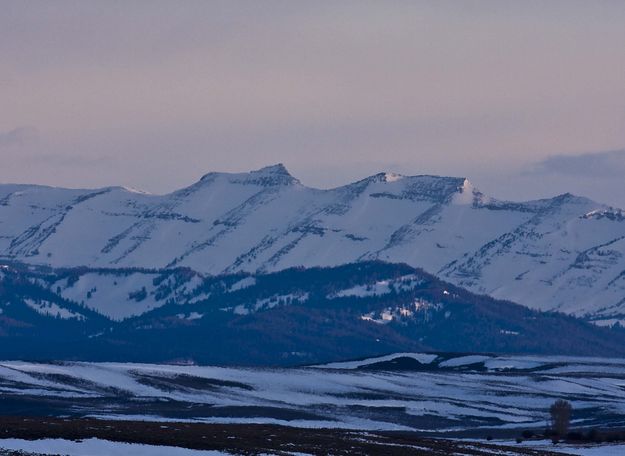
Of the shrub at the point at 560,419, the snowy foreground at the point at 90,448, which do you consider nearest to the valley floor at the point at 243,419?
the snowy foreground at the point at 90,448

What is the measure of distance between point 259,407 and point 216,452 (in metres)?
69.5

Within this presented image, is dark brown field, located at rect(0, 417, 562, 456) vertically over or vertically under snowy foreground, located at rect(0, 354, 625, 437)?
under

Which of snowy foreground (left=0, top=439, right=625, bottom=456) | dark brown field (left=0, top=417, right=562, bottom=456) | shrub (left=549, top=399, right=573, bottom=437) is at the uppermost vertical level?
shrub (left=549, top=399, right=573, bottom=437)

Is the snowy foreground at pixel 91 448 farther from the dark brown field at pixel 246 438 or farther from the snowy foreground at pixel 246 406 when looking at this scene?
the snowy foreground at pixel 246 406

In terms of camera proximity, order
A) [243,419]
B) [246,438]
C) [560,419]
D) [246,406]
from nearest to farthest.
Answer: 1. [246,438]
2. [560,419]
3. [243,419]
4. [246,406]

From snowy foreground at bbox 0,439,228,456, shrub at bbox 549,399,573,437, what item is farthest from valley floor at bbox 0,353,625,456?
shrub at bbox 549,399,573,437

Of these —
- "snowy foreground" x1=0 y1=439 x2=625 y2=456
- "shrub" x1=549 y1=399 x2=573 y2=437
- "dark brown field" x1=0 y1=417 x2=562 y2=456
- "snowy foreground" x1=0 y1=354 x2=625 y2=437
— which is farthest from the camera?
"snowy foreground" x1=0 y1=354 x2=625 y2=437

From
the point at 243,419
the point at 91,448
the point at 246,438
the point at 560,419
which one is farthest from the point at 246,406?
the point at 91,448

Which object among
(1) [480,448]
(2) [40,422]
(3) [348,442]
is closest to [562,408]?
(1) [480,448]

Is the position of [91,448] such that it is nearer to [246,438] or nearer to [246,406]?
[246,438]

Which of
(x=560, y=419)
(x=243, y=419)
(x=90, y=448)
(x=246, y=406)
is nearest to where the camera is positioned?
(x=90, y=448)

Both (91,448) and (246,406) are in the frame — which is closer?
(91,448)

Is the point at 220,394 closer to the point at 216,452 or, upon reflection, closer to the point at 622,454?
the point at 622,454

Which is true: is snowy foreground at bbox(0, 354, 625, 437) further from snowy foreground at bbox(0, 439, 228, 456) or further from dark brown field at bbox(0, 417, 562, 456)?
snowy foreground at bbox(0, 439, 228, 456)
